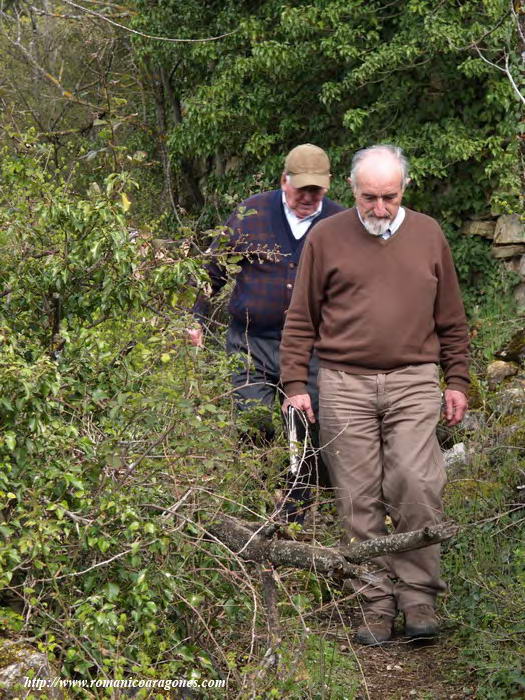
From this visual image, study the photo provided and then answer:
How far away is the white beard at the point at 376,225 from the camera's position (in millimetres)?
5521

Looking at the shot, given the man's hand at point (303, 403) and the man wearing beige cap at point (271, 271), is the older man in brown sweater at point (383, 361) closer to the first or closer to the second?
the man's hand at point (303, 403)

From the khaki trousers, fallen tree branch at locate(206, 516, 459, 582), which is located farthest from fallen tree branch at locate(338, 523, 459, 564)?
the khaki trousers

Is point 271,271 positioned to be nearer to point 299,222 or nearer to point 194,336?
point 299,222

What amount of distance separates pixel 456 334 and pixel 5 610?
2.59 meters

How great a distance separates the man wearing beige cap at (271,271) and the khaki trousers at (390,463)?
587mm

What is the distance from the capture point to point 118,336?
5.27m

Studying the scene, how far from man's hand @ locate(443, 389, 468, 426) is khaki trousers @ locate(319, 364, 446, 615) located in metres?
0.13

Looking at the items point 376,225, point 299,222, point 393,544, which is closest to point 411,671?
point 393,544

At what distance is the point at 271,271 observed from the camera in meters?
6.29

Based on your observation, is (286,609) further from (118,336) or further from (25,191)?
(25,191)

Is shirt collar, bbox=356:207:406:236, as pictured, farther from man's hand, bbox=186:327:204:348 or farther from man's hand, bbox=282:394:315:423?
man's hand, bbox=186:327:204:348

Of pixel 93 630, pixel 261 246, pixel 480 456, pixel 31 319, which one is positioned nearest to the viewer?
pixel 93 630

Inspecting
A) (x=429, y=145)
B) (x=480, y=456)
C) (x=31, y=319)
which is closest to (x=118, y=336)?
(x=31, y=319)

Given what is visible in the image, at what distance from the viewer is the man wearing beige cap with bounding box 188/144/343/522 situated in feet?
20.4
